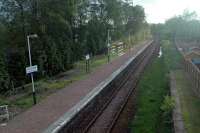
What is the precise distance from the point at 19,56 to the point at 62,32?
7352 mm

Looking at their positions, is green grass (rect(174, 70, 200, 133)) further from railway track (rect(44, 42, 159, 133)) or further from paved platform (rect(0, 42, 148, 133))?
paved platform (rect(0, 42, 148, 133))

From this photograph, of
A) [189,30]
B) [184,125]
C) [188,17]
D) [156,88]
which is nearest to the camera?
[184,125]

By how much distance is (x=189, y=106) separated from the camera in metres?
18.8

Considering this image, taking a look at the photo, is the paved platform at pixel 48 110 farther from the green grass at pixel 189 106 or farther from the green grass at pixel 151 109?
the green grass at pixel 189 106

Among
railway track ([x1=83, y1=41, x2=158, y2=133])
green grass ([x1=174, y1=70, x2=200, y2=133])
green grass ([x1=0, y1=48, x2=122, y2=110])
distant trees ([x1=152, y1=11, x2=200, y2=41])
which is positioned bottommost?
railway track ([x1=83, y1=41, x2=158, y2=133])

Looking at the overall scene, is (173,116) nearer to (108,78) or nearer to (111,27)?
(108,78)

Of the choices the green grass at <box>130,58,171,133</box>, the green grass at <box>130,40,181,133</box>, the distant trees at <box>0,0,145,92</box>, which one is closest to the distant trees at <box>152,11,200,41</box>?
the distant trees at <box>0,0,145,92</box>

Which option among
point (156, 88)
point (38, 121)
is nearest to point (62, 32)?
point (156, 88)

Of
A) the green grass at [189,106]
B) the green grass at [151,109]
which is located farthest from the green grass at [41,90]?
the green grass at [189,106]

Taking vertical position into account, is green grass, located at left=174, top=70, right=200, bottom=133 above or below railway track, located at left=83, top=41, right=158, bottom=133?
above

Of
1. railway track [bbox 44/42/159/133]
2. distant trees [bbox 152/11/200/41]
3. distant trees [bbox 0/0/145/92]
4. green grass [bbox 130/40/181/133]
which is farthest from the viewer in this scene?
distant trees [bbox 152/11/200/41]

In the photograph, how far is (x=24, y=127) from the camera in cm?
1588

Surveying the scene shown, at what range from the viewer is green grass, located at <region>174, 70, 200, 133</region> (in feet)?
49.1

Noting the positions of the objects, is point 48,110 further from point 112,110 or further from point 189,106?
point 189,106
